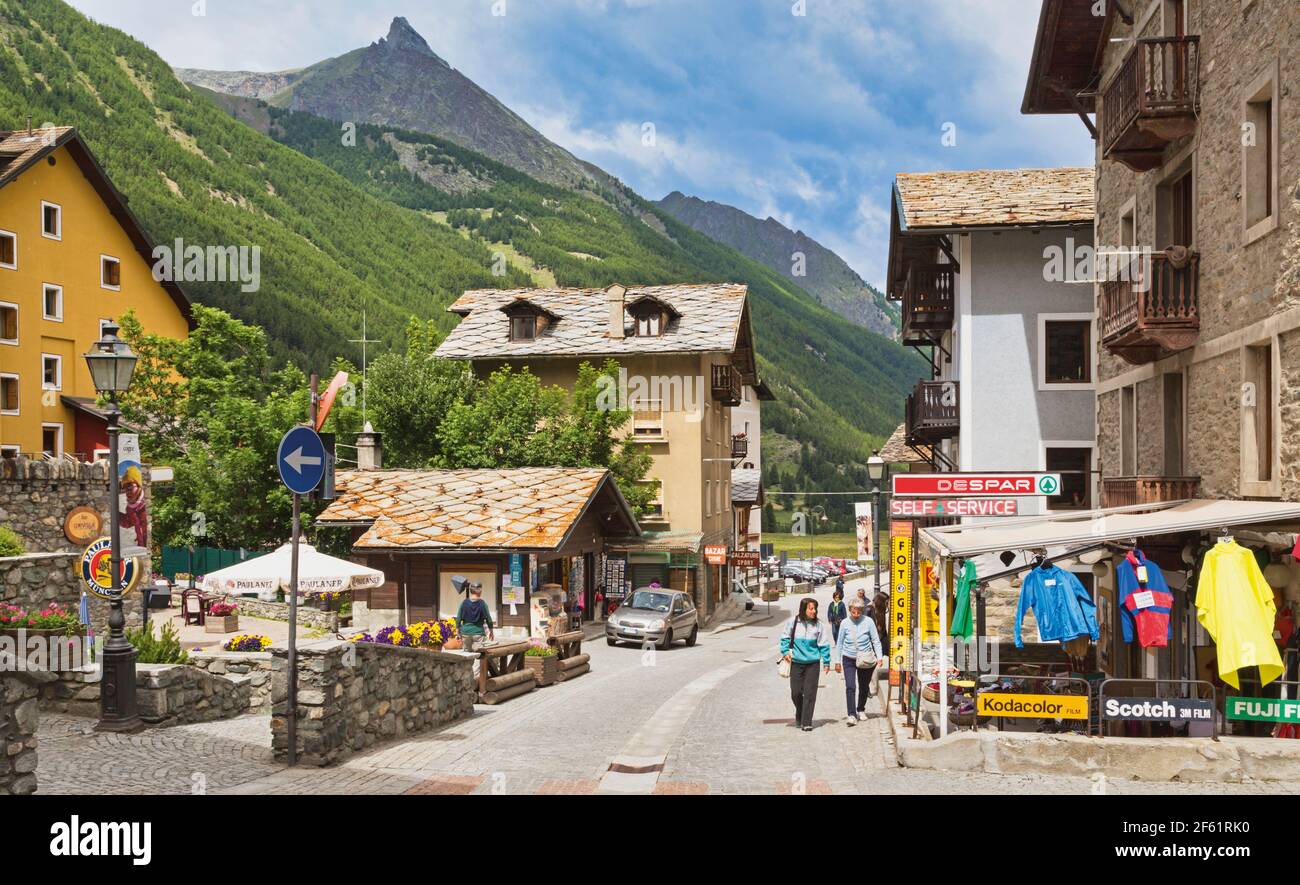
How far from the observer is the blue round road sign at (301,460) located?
11.2 meters

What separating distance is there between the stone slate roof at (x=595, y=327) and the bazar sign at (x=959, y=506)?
30.3m

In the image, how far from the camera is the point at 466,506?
3192 centimetres

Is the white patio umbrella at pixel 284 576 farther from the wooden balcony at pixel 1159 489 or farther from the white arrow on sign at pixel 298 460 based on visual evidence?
the wooden balcony at pixel 1159 489

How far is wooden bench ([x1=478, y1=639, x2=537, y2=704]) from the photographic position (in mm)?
18203

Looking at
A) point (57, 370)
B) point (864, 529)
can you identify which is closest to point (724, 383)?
point (864, 529)

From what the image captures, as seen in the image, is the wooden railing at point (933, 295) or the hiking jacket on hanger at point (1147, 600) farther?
the wooden railing at point (933, 295)

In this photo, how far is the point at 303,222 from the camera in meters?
141

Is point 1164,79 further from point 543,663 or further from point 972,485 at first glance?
point 543,663

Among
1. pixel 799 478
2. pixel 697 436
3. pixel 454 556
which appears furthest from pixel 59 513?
pixel 799 478

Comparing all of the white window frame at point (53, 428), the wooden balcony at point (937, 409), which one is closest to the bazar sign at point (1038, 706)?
the wooden balcony at point (937, 409)

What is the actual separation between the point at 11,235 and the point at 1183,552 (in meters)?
41.6

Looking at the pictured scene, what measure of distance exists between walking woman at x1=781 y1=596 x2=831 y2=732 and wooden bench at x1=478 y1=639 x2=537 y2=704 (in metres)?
5.32

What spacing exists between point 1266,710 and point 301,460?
31.9 ft

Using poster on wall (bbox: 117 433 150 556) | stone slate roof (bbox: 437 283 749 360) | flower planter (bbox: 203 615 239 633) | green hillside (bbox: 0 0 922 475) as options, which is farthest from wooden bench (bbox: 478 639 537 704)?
green hillside (bbox: 0 0 922 475)
